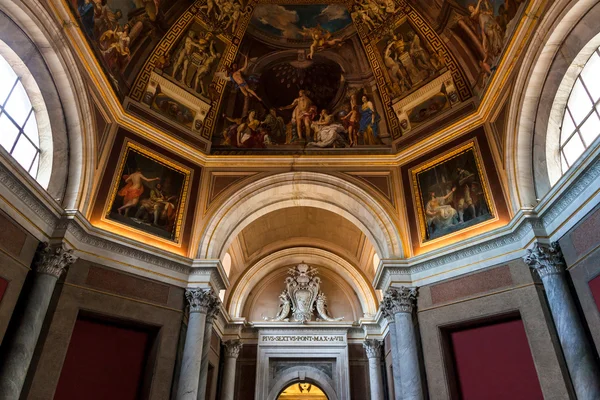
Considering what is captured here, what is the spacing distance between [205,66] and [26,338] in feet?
28.5

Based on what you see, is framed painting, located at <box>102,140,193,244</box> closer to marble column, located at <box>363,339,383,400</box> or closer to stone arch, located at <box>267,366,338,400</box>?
stone arch, located at <box>267,366,338,400</box>

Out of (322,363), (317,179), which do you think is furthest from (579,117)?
(322,363)

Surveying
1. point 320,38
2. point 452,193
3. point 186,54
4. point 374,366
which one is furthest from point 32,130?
point 374,366

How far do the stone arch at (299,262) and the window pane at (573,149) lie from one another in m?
9.42

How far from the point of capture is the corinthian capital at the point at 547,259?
7.80 m

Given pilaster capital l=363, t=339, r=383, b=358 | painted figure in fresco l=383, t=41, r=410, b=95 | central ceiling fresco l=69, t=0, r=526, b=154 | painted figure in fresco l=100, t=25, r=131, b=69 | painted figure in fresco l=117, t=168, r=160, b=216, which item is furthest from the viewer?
pilaster capital l=363, t=339, r=383, b=358

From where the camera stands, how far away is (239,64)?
13266mm

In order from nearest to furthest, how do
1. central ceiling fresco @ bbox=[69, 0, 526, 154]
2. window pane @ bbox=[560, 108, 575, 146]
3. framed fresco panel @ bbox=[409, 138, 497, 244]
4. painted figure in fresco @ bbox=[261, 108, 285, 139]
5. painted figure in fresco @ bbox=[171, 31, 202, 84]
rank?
window pane @ bbox=[560, 108, 575, 146] < framed fresco panel @ bbox=[409, 138, 497, 244] < central ceiling fresco @ bbox=[69, 0, 526, 154] < painted figure in fresco @ bbox=[171, 31, 202, 84] < painted figure in fresco @ bbox=[261, 108, 285, 139]

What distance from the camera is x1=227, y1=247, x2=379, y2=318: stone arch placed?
1606cm

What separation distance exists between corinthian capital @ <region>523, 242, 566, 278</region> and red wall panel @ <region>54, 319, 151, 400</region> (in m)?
8.62

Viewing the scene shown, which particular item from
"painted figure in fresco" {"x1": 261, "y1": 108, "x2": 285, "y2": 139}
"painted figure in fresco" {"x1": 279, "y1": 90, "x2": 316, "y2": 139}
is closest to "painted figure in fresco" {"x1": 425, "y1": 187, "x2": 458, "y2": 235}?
"painted figure in fresco" {"x1": 279, "y1": 90, "x2": 316, "y2": 139}

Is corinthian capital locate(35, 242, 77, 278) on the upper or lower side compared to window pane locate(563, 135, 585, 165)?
lower

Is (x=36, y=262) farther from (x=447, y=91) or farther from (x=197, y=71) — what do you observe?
(x=447, y=91)

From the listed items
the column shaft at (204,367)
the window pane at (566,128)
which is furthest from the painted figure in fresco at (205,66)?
the window pane at (566,128)
